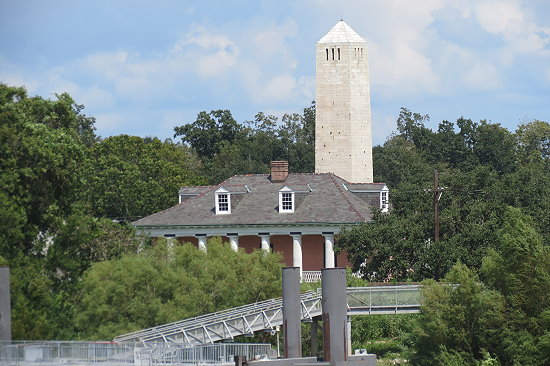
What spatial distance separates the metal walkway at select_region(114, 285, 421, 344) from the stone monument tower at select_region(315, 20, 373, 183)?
5263cm

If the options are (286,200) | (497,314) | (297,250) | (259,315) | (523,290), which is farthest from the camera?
(286,200)

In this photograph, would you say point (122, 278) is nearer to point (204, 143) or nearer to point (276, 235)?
point (276, 235)

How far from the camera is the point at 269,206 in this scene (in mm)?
90125

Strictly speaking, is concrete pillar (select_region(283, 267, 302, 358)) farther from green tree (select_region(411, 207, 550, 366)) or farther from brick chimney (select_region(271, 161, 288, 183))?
brick chimney (select_region(271, 161, 288, 183))

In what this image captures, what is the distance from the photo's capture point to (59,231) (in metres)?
60.5

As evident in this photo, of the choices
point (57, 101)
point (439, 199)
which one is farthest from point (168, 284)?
point (439, 199)

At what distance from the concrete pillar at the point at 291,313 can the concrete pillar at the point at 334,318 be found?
4.25m

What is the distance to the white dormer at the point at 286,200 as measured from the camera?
293 ft

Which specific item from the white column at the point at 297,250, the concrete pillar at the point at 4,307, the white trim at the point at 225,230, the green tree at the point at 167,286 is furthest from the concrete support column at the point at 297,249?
the concrete pillar at the point at 4,307

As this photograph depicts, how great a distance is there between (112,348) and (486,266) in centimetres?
1790

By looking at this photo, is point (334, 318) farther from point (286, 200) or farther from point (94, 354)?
point (286, 200)

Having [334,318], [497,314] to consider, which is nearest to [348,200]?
[497,314]

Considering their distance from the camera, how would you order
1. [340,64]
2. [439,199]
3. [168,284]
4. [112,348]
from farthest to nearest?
[340,64], [439,199], [168,284], [112,348]

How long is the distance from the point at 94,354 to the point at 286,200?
46674 millimetres
